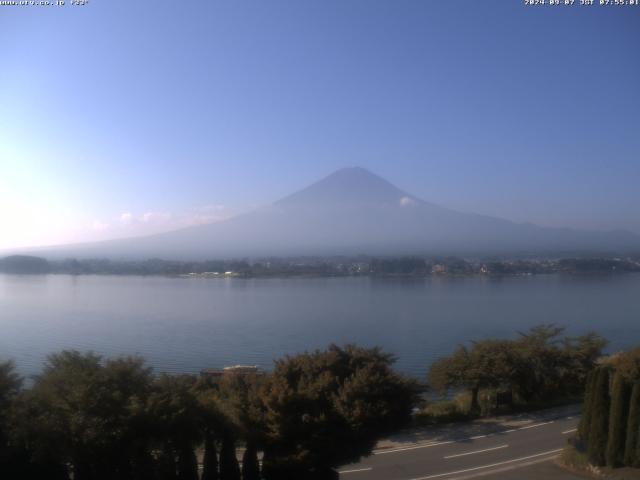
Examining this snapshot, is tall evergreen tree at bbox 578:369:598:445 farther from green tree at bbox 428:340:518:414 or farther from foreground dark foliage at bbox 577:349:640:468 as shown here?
green tree at bbox 428:340:518:414

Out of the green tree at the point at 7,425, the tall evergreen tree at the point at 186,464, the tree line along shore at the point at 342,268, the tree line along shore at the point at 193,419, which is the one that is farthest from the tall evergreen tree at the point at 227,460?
the tree line along shore at the point at 342,268

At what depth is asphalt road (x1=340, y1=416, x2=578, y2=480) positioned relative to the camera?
17.5 ft

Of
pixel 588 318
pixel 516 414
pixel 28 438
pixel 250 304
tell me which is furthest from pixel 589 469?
pixel 250 304

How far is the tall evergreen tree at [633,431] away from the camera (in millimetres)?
5008

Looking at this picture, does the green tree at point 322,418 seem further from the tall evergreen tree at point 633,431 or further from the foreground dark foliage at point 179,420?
the tall evergreen tree at point 633,431

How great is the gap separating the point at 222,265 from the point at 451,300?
17.6 m

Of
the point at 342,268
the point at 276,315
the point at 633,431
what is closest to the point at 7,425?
the point at 633,431

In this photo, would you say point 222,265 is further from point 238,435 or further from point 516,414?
point 238,435

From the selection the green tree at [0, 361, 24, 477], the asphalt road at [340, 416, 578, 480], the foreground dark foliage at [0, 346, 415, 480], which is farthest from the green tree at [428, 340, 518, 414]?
the green tree at [0, 361, 24, 477]

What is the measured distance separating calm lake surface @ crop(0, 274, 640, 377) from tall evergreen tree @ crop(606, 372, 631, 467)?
686cm

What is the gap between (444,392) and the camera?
833 centimetres

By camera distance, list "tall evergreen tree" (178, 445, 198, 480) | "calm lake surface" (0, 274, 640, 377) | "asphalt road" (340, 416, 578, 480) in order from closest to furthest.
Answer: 1. "tall evergreen tree" (178, 445, 198, 480)
2. "asphalt road" (340, 416, 578, 480)
3. "calm lake surface" (0, 274, 640, 377)

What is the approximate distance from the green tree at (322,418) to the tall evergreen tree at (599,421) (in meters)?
1.92

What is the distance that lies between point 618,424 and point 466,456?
152 cm
